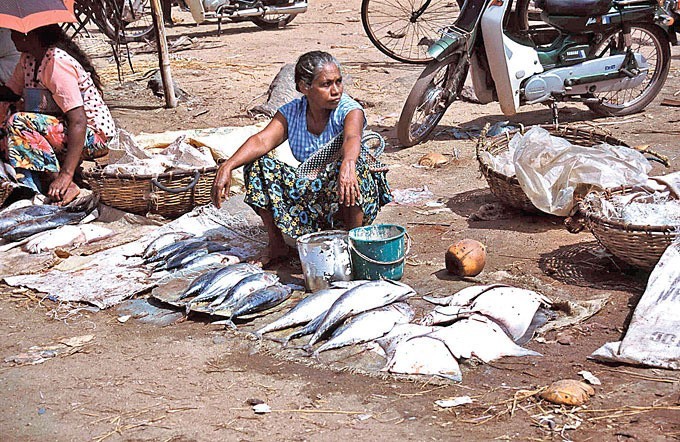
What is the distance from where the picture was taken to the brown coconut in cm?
464

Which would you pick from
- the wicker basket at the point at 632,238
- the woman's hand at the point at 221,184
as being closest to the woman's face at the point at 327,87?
the woman's hand at the point at 221,184

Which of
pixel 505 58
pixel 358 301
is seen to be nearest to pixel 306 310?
pixel 358 301

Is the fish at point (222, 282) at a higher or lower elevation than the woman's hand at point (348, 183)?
lower

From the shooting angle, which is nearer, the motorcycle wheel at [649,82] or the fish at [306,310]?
the fish at [306,310]

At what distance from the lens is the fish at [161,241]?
534 centimetres

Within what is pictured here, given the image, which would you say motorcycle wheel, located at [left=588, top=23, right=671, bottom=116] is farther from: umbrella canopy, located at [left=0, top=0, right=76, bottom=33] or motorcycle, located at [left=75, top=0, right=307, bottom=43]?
motorcycle, located at [left=75, top=0, right=307, bottom=43]

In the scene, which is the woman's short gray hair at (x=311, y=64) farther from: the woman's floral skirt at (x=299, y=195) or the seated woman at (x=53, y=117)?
the seated woman at (x=53, y=117)

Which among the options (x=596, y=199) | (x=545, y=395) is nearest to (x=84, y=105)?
(x=596, y=199)

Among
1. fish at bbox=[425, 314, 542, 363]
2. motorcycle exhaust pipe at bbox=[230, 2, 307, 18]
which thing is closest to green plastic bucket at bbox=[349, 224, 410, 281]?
fish at bbox=[425, 314, 542, 363]

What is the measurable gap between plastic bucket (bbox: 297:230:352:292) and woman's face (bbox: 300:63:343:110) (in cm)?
76

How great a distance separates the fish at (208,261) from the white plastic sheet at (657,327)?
7.23 feet

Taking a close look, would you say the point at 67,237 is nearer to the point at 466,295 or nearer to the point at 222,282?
the point at 222,282

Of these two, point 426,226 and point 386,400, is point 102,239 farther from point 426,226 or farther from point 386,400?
point 386,400

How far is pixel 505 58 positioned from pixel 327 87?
8.81ft
